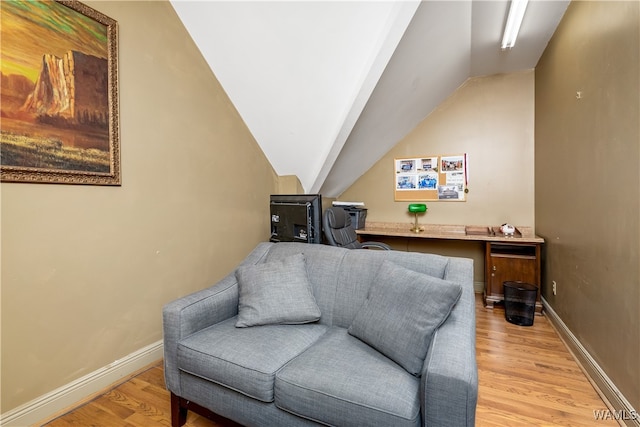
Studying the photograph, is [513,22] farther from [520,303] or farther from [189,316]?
[189,316]

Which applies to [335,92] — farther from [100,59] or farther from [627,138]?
[627,138]

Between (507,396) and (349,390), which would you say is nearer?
(349,390)

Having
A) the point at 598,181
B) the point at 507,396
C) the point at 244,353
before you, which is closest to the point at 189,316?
the point at 244,353

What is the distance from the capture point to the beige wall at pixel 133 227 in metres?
1.58

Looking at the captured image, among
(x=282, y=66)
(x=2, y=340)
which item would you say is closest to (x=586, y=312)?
(x=282, y=66)

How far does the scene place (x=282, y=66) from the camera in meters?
2.49

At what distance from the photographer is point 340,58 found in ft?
7.69

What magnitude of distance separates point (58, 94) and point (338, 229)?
2263 millimetres

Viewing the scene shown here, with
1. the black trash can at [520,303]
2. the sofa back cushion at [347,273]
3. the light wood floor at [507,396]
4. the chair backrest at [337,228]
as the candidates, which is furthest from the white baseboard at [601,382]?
the chair backrest at [337,228]

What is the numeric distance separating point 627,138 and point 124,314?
10.2 ft

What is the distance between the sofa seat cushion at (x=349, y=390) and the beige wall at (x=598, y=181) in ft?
4.00

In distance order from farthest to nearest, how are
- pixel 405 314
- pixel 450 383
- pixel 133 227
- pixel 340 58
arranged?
1. pixel 340 58
2. pixel 133 227
3. pixel 405 314
4. pixel 450 383

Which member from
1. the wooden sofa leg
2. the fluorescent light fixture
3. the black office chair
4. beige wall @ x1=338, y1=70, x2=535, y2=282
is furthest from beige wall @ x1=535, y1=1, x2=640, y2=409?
the wooden sofa leg

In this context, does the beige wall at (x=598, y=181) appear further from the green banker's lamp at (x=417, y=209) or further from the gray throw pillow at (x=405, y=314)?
the green banker's lamp at (x=417, y=209)
